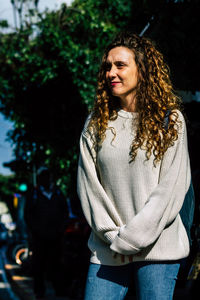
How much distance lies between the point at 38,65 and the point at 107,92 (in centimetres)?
972

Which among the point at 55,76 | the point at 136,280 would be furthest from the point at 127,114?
the point at 55,76

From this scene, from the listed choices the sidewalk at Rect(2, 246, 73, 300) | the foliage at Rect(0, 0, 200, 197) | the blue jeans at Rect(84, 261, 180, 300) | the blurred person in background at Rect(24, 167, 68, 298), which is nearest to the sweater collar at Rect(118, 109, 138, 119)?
the blue jeans at Rect(84, 261, 180, 300)

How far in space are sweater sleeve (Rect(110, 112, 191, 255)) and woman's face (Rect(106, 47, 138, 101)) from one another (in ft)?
1.15

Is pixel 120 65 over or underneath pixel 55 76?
over

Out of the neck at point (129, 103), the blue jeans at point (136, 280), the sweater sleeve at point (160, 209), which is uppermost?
the neck at point (129, 103)

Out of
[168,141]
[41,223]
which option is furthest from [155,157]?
[41,223]

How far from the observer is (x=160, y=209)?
2.18 meters

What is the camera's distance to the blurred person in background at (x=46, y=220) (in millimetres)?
7328

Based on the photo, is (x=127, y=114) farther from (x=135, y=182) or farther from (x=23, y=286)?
(x=23, y=286)

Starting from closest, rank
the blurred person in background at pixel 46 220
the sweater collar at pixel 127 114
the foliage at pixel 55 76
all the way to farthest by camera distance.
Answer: the sweater collar at pixel 127 114 → the blurred person in background at pixel 46 220 → the foliage at pixel 55 76

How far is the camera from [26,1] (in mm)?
12297

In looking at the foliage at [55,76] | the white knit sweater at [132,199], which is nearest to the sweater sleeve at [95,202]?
the white knit sweater at [132,199]

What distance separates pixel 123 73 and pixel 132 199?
1.91 ft

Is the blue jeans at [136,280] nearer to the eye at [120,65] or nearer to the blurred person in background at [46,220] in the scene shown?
the eye at [120,65]
